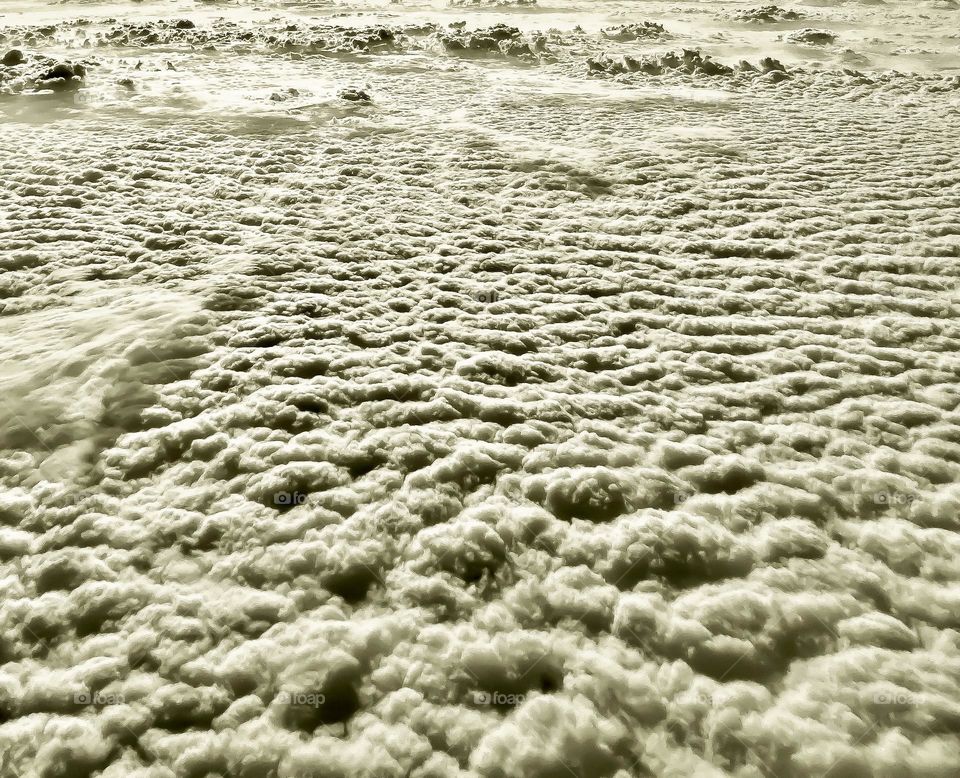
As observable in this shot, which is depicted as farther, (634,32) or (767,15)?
(767,15)

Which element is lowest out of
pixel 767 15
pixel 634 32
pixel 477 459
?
pixel 477 459

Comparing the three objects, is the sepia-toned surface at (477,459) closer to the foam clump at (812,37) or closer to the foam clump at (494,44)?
the foam clump at (494,44)

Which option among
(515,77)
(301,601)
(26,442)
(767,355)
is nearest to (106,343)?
(26,442)

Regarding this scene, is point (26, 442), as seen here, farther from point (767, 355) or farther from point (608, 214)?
point (608, 214)

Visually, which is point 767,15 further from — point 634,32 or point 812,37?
point 634,32

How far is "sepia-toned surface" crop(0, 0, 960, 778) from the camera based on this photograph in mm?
805

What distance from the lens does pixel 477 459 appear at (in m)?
1.18

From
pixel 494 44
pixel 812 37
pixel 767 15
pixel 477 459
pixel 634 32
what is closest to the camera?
pixel 477 459

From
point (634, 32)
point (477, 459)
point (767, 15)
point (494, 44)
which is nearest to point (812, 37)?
point (767, 15)

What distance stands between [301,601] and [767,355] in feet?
3.93

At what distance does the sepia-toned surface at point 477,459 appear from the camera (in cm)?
80

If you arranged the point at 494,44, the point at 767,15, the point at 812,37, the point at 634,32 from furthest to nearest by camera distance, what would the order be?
the point at 767,15, the point at 634,32, the point at 812,37, the point at 494,44

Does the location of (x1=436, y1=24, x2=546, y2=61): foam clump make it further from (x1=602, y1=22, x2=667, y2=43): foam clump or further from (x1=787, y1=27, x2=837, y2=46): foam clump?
(x1=787, y1=27, x2=837, y2=46): foam clump

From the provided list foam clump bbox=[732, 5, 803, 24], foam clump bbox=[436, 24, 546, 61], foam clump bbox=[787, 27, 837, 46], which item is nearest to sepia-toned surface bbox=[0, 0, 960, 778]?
foam clump bbox=[436, 24, 546, 61]
